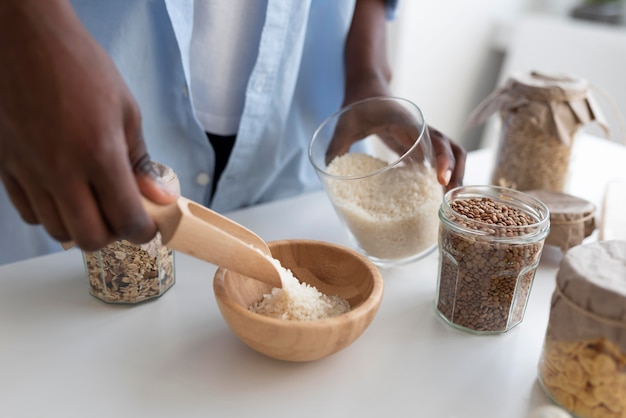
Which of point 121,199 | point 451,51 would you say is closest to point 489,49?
point 451,51

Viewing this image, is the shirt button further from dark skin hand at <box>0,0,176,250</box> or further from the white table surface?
dark skin hand at <box>0,0,176,250</box>

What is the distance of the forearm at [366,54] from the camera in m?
0.88

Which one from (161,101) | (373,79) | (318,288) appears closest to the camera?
(318,288)

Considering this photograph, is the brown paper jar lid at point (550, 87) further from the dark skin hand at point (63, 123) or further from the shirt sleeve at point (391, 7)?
the dark skin hand at point (63, 123)

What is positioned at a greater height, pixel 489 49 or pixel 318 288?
pixel 318 288

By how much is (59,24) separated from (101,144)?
0.09 metres

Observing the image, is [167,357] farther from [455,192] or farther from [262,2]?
→ [262,2]

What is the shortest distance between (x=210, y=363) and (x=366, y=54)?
55 cm

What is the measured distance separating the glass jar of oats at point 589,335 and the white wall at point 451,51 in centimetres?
145

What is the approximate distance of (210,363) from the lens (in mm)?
560

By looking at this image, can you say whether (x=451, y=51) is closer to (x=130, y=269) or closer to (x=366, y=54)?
(x=366, y=54)

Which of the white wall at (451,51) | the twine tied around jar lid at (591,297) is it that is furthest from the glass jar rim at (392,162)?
the white wall at (451,51)

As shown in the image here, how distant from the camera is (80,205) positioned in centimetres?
43

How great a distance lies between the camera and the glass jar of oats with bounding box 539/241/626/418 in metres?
0.46
